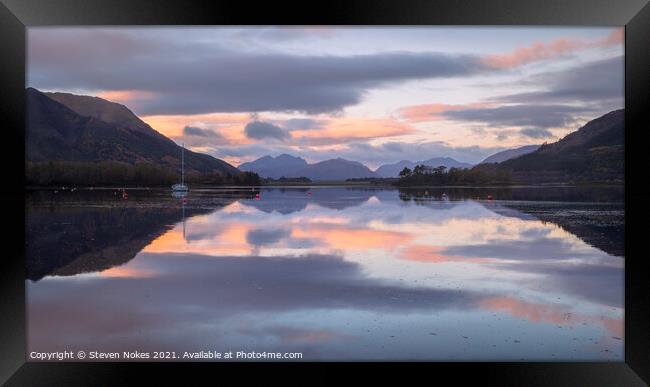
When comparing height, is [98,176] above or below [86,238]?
above

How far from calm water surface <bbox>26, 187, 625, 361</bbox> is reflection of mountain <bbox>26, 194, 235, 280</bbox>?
0.35 ft

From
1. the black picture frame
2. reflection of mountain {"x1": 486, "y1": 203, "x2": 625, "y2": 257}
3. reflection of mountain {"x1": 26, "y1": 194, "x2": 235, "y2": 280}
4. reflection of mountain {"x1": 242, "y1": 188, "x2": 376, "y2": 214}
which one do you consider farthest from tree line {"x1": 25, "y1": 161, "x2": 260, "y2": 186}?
the black picture frame

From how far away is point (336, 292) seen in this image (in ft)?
35.4

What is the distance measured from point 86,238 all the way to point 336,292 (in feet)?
38.6

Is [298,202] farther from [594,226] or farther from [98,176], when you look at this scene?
[98,176]

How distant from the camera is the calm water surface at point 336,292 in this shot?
8070 mm

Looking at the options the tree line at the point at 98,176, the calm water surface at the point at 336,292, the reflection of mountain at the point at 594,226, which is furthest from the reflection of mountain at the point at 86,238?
the tree line at the point at 98,176

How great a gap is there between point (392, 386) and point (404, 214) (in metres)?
22.3

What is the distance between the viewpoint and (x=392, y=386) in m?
6.63

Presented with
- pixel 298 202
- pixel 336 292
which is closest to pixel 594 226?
pixel 336 292

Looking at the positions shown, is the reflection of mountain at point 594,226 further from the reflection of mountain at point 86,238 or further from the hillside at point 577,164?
the hillside at point 577,164

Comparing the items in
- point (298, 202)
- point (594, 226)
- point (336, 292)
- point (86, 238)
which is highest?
point (298, 202)

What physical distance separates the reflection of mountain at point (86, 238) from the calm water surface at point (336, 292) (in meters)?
0.11

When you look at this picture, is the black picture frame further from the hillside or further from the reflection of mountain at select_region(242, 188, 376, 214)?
the hillside
